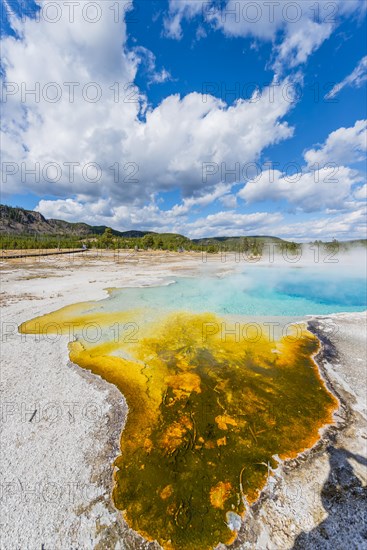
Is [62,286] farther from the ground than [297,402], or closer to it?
farther from the ground

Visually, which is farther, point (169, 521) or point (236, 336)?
point (236, 336)

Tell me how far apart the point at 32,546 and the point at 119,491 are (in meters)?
1.41

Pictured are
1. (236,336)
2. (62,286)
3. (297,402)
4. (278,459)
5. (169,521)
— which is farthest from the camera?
(62,286)

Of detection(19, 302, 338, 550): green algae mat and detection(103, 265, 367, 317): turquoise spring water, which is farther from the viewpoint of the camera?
detection(103, 265, 367, 317): turquoise spring water

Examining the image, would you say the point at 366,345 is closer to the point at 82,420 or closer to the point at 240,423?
the point at 240,423

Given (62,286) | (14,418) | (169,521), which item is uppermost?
(62,286)

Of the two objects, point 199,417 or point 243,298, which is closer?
point 199,417

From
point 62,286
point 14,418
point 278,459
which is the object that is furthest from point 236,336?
point 62,286

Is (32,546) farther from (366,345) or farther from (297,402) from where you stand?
(366,345)

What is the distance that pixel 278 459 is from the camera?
505 centimetres

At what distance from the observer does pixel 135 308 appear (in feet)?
53.4

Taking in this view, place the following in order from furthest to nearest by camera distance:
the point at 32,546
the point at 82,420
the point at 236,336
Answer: the point at 236,336, the point at 82,420, the point at 32,546

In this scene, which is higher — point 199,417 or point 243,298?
point 243,298

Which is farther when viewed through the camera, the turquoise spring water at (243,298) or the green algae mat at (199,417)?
the turquoise spring water at (243,298)
